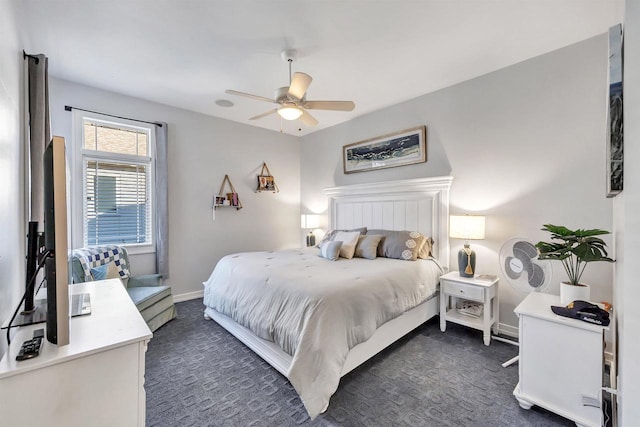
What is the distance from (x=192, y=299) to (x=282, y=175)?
2510mm

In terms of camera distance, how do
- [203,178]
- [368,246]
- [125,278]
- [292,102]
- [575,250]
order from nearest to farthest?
[575,250]
[292,102]
[125,278]
[368,246]
[203,178]

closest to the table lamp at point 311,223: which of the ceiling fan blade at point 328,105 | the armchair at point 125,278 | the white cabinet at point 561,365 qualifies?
the armchair at point 125,278

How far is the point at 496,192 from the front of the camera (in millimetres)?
2832

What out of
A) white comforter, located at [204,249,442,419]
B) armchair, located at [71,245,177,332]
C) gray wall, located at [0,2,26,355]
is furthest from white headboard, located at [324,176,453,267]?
gray wall, located at [0,2,26,355]

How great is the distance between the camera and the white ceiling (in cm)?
195

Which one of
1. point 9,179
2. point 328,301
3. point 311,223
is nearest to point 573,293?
point 328,301

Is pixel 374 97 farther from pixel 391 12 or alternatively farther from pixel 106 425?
pixel 106 425

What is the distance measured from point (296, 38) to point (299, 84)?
0.44 metres

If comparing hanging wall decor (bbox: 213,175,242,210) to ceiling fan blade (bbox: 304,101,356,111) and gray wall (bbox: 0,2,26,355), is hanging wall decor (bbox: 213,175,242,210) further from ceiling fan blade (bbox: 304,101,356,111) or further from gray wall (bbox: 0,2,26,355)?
gray wall (bbox: 0,2,26,355)

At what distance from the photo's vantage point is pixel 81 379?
2.98 feet

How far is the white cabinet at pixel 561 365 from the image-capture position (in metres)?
1.48

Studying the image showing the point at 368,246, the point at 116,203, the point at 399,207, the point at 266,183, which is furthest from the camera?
the point at 266,183

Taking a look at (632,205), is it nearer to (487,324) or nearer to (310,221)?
(487,324)

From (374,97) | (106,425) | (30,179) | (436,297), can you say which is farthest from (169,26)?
(436,297)
